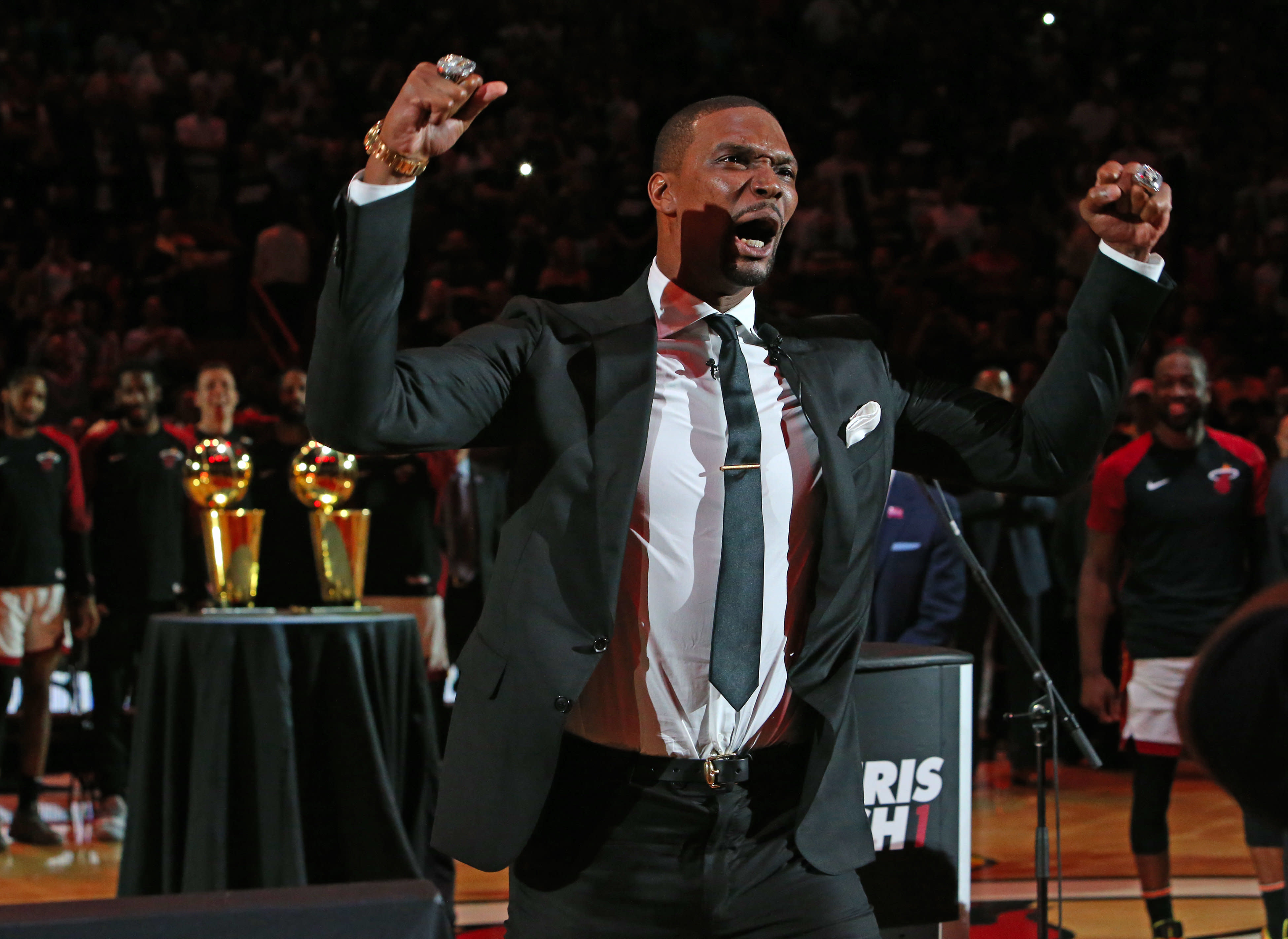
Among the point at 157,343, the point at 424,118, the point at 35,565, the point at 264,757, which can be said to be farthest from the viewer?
the point at 157,343

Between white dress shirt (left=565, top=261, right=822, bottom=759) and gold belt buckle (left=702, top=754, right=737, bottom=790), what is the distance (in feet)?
0.07

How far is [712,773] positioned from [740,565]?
289 millimetres

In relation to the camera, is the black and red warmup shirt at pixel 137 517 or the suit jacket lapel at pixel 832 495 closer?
the suit jacket lapel at pixel 832 495

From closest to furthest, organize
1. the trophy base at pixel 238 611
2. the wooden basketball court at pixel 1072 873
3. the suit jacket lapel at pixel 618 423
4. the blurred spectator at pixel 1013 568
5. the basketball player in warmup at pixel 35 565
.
A: the suit jacket lapel at pixel 618 423 → the trophy base at pixel 238 611 → the wooden basketball court at pixel 1072 873 → the basketball player in warmup at pixel 35 565 → the blurred spectator at pixel 1013 568

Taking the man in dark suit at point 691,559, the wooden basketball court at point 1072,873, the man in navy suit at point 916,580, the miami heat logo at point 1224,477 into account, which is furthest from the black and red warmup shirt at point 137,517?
the man in dark suit at point 691,559

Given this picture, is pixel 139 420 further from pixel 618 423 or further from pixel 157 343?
pixel 618 423

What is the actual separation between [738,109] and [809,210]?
1006 centimetres

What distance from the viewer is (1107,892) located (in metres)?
5.50

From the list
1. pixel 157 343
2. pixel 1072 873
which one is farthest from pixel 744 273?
pixel 157 343

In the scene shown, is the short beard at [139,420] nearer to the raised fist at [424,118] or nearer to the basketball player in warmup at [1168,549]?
the basketball player in warmup at [1168,549]

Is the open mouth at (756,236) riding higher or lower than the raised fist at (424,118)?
lower

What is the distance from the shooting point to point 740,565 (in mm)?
2039

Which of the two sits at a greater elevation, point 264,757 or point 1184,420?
point 1184,420

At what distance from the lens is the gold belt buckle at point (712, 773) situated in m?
2.00
